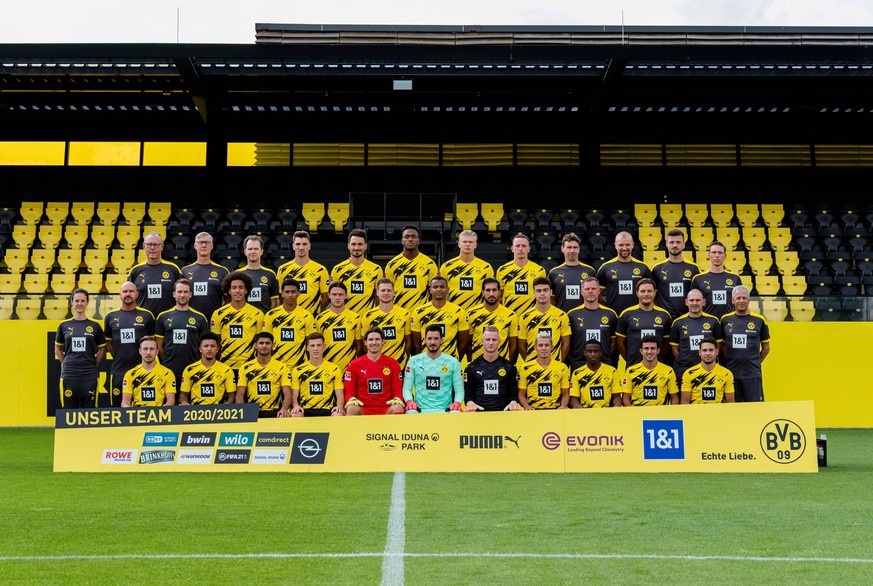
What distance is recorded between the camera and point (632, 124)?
84.4ft

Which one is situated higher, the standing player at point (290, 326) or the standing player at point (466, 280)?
the standing player at point (466, 280)

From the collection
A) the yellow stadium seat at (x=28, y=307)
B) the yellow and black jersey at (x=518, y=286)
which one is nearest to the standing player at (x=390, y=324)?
the yellow and black jersey at (x=518, y=286)


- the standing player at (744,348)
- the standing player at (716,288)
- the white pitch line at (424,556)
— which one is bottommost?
the white pitch line at (424,556)

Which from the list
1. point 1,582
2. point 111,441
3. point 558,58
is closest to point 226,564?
point 1,582

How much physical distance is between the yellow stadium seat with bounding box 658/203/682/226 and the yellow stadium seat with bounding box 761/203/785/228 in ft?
6.81

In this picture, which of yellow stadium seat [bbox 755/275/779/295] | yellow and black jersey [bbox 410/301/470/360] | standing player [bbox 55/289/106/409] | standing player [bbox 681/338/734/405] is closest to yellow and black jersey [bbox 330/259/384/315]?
yellow and black jersey [bbox 410/301/470/360]

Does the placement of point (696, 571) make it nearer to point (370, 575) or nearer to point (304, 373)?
point (370, 575)

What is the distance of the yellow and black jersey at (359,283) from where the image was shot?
43.7 feet

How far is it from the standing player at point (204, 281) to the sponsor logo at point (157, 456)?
2.91 m

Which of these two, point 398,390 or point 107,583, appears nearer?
point 107,583

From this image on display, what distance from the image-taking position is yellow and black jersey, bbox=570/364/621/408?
1241cm

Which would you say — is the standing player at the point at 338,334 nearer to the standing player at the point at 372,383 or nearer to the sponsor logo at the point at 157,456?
the standing player at the point at 372,383

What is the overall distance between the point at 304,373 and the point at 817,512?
249 inches

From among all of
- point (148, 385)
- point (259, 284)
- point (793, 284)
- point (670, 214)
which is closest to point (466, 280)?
point (259, 284)
